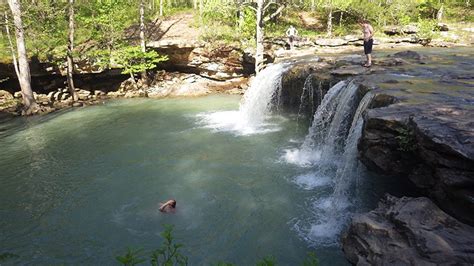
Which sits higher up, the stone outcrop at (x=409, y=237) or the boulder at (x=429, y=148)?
the boulder at (x=429, y=148)

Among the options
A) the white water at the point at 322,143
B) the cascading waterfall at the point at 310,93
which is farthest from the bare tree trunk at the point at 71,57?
the cascading waterfall at the point at 310,93

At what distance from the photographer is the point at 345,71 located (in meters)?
12.8

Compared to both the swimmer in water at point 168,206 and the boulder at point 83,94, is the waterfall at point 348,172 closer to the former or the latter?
the swimmer in water at point 168,206

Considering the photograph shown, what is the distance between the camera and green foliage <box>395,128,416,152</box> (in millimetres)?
6516

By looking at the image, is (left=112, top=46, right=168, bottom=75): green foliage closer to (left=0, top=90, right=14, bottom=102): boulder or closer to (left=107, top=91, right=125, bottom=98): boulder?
(left=107, top=91, right=125, bottom=98): boulder

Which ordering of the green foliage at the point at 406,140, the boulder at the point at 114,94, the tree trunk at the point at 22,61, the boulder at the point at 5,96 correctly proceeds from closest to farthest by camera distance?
1. the green foliage at the point at 406,140
2. the tree trunk at the point at 22,61
3. the boulder at the point at 5,96
4. the boulder at the point at 114,94

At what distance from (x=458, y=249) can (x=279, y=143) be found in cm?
911

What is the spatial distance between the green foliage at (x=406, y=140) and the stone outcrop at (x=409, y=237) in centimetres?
102

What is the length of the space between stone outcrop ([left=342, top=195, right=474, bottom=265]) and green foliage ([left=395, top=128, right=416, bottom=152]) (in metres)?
1.02

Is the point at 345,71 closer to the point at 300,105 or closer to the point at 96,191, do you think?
the point at 300,105

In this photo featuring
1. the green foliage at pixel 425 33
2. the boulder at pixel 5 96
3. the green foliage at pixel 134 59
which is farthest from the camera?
the green foliage at pixel 425 33

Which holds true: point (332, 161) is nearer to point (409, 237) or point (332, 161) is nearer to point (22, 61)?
point (409, 237)

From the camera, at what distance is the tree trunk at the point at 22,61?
63.7 feet

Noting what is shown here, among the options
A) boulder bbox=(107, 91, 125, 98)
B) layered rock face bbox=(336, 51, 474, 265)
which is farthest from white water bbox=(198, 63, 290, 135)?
boulder bbox=(107, 91, 125, 98)
